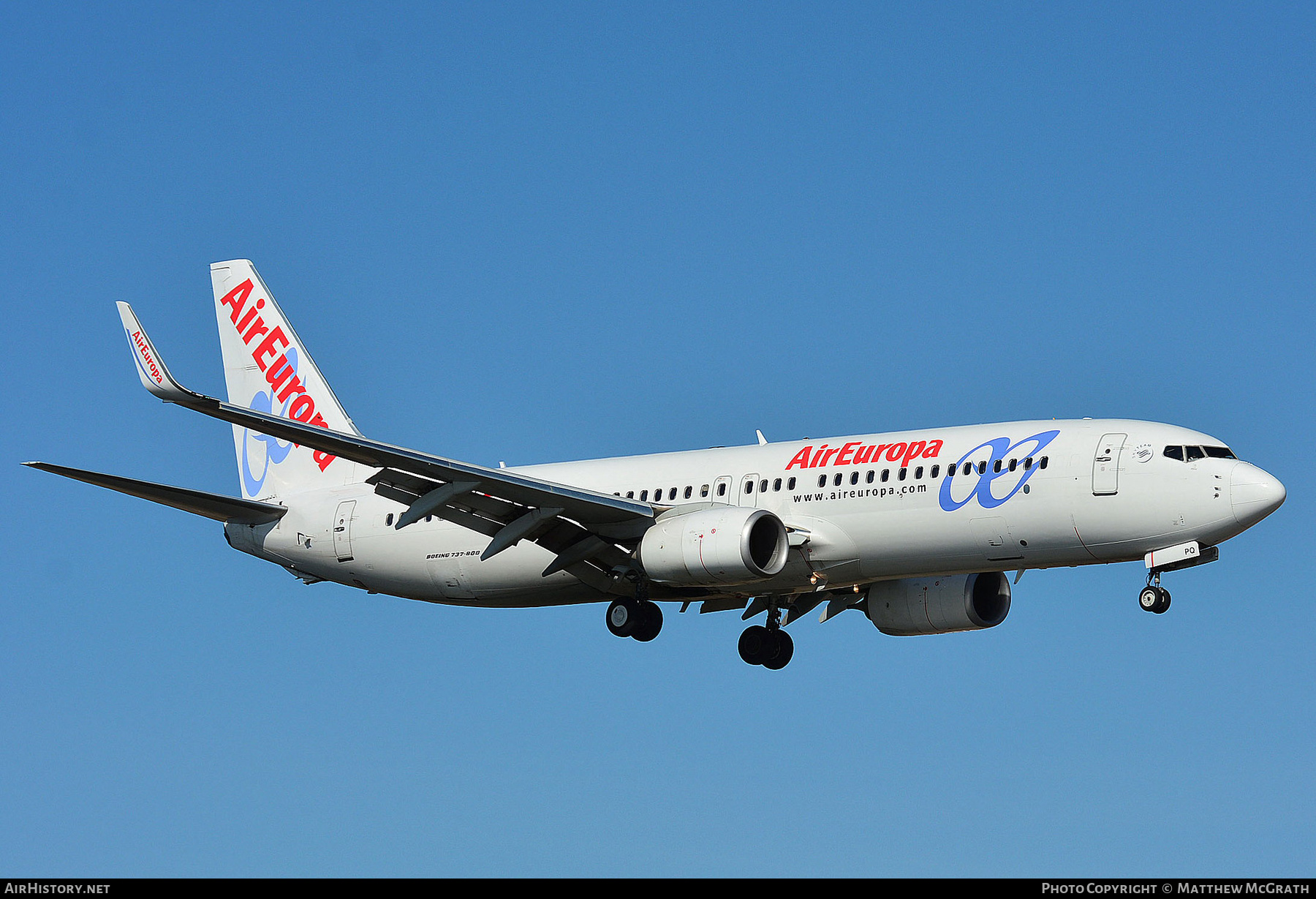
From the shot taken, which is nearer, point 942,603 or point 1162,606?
point 1162,606

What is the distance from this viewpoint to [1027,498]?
3609cm

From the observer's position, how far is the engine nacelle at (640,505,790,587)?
37.3 metres

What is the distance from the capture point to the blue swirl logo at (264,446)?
48.7 metres

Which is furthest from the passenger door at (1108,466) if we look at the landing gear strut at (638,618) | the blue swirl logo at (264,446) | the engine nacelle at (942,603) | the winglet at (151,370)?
the blue swirl logo at (264,446)

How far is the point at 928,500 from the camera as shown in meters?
37.0

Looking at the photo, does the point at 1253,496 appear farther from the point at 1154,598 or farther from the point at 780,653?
the point at 780,653

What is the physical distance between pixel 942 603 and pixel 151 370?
65.8 feet

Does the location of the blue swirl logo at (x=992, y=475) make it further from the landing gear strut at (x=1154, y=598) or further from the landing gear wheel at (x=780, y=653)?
the landing gear wheel at (x=780, y=653)

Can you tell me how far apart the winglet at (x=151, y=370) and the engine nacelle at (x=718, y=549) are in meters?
11.2

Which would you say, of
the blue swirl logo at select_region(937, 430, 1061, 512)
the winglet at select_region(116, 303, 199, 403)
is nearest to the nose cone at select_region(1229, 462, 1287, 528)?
the blue swirl logo at select_region(937, 430, 1061, 512)

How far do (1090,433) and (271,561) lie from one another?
22695mm

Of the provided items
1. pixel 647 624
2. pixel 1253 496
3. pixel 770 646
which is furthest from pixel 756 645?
pixel 1253 496

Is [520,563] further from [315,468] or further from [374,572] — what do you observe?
[315,468]
